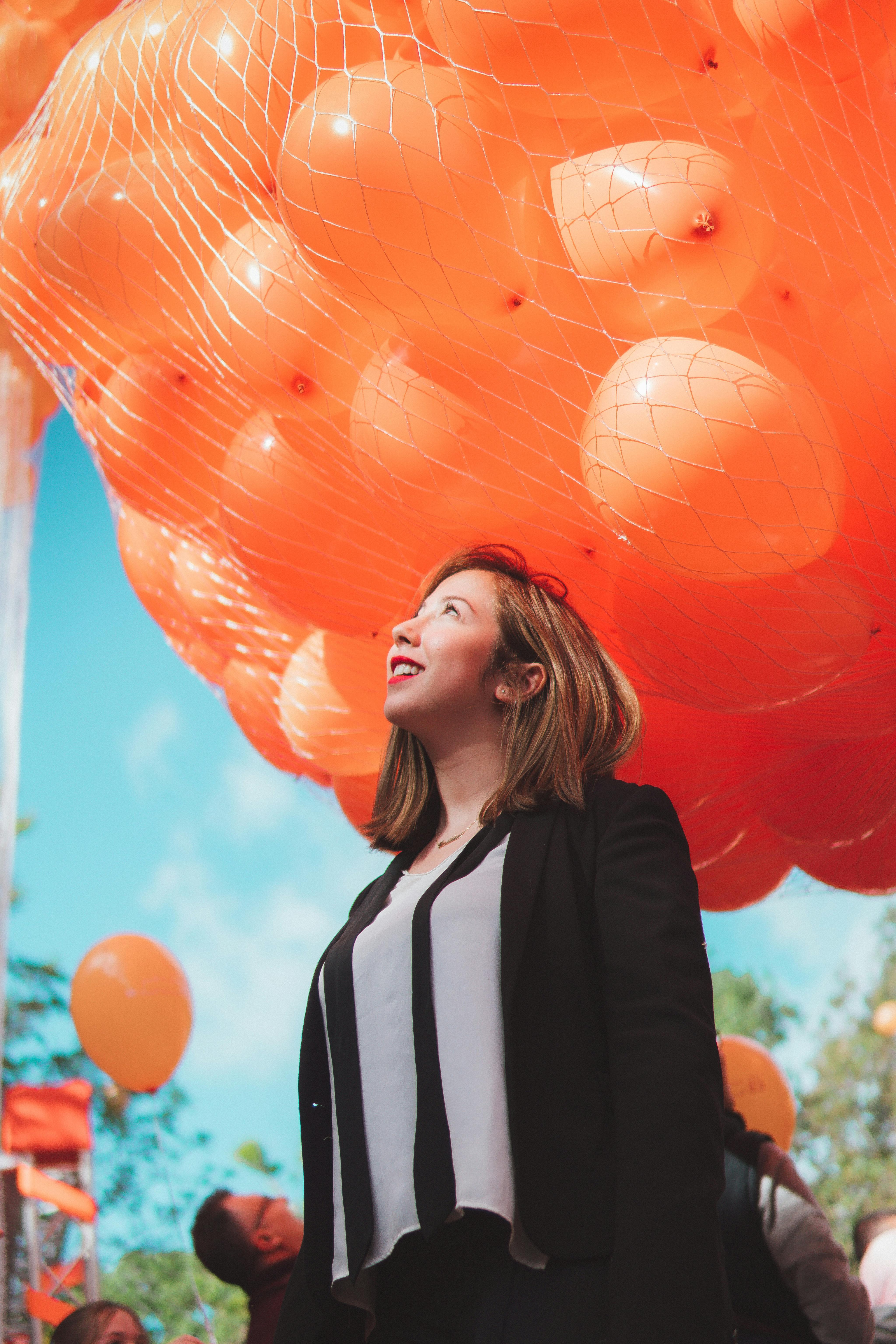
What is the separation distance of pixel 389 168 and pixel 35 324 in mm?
685

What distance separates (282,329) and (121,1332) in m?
1.48

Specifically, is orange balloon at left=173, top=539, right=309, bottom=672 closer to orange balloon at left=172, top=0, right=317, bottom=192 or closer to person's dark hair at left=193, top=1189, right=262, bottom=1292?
orange balloon at left=172, top=0, right=317, bottom=192

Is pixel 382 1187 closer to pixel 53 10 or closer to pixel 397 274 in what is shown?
pixel 397 274

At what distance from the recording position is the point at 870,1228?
252cm

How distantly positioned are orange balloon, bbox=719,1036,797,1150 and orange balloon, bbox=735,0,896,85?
6.08 ft

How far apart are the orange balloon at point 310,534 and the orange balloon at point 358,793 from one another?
282mm

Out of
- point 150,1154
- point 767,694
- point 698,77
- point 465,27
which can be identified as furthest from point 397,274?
point 150,1154

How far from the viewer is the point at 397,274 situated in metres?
0.99

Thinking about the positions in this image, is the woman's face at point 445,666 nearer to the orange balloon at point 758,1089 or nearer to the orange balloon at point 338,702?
the orange balloon at point 338,702

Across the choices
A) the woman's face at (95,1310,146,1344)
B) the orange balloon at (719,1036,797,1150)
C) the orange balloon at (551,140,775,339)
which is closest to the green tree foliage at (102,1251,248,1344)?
the orange balloon at (719,1036,797,1150)

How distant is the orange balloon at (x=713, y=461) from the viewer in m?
0.94

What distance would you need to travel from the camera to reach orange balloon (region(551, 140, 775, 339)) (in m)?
0.96

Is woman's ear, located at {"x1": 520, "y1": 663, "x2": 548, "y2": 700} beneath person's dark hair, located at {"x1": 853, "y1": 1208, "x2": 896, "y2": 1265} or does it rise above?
above

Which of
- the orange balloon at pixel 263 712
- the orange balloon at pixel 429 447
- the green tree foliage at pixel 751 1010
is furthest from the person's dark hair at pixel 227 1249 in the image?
the green tree foliage at pixel 751 1010
